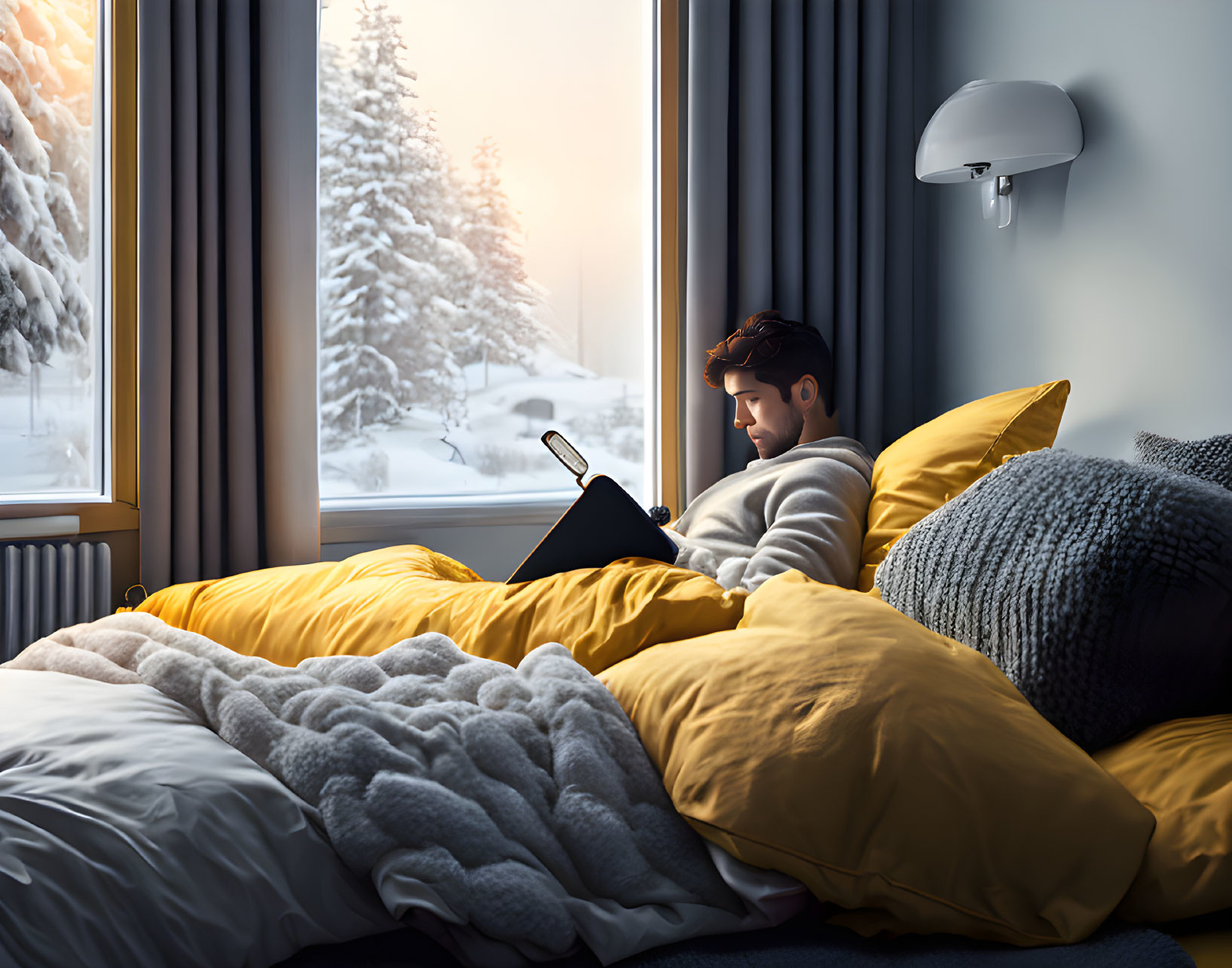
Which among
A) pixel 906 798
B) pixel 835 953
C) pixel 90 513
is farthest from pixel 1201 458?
pixel 90 513

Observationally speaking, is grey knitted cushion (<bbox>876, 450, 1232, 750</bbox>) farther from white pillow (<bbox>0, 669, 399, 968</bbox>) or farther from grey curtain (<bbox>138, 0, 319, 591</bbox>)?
grey curtain (<bbox>138, 0, 319, 591</bbox>)

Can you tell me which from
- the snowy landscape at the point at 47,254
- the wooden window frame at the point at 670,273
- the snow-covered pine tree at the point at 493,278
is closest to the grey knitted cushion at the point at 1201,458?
the wooden window frame at the point at 670,273

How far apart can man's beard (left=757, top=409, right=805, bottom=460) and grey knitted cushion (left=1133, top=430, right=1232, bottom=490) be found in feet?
3.24

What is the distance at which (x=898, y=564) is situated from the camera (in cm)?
109

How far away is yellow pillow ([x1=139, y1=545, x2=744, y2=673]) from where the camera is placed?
1.07m

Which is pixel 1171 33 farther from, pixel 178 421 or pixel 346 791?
pixel 178 421

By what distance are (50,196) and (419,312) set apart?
0.94 metres

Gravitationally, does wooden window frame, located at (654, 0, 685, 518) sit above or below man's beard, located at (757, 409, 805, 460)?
above

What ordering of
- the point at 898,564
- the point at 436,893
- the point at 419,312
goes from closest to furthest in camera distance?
the point at 436,893, the point at 898,564, the point at 419,312

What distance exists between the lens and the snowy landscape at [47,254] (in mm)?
2064

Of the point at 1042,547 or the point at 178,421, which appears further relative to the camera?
the point at 178,421

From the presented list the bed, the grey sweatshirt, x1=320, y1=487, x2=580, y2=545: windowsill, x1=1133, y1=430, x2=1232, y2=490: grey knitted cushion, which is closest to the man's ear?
the grey sweatshirt

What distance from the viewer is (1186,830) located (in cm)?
69

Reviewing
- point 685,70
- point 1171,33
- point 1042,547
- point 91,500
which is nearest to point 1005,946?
point 1042,547
